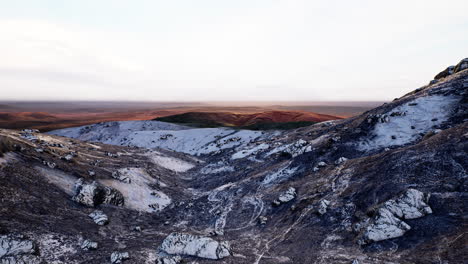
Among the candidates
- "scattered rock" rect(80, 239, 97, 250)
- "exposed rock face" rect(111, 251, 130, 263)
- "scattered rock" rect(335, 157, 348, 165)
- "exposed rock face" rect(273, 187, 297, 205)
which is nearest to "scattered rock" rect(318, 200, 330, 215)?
"exposed rock face" rect(273, 187, 297, 205)

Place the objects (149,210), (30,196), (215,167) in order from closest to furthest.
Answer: (30,196)
(149,210)
(215,167)

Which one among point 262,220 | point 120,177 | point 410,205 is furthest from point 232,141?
point 410,205

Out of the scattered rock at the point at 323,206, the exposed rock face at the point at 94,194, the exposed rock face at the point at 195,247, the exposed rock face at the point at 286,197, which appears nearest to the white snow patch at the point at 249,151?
the exposed rock face at the point at 286,197

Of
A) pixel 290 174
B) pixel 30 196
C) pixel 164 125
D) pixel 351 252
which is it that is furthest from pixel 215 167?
pixel 164 125

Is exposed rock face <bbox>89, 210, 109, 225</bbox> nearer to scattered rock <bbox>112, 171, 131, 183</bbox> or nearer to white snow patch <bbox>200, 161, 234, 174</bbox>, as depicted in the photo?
scattered rock <bbox>112, 171, 131, 183</bbox>

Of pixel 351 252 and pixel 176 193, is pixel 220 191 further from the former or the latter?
pixel 351 252

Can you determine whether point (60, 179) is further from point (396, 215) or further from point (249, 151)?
point (249, 151)
